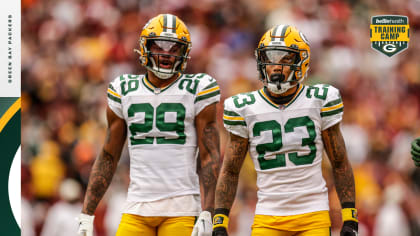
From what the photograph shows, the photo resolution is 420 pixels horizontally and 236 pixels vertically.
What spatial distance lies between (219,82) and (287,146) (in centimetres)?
158

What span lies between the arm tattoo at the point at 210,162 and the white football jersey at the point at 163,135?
1.9 inches

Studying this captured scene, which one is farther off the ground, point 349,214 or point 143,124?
point 143,124

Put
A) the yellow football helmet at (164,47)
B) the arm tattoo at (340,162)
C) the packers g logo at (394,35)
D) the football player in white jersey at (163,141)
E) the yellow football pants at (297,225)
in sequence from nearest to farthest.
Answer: the yellow football pants at (297,225)
the arm tattoo at (340,162)
the football player in white jersey at (163,141)
the yellow football helmet at (164,47)
the packers g logo at (394,35)

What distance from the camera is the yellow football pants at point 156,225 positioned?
10.0 ft

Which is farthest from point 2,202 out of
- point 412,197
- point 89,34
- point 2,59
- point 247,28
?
point 412,197

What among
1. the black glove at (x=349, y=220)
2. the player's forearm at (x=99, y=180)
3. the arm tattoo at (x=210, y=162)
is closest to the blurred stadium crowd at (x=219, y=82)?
the player's forearm at (x=99, y=180)

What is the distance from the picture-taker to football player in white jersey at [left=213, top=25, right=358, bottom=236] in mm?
2889

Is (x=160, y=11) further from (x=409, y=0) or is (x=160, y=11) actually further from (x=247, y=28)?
(x=409, y=0)

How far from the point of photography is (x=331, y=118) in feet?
9.68

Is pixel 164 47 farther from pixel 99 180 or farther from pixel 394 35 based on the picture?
pixel 394 35

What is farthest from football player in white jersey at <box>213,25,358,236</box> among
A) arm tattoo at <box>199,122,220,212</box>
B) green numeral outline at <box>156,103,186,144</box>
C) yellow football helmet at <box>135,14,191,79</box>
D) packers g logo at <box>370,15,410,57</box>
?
packers g logo at <box>370,15,410,57</box>

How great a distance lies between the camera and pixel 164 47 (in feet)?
10.7

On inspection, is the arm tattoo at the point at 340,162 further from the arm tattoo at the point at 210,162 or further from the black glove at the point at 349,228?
the arm tattoo at the point at 210,162

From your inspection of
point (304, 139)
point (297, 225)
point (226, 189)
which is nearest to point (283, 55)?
point (304, 139)
